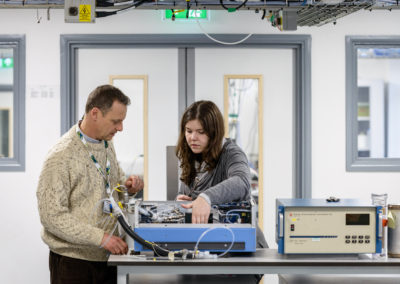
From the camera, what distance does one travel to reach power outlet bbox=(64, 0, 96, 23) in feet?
7.43

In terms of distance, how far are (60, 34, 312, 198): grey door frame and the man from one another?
1.43 meters

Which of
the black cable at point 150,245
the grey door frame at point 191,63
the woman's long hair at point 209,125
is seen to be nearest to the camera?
the black cable at point 150,245

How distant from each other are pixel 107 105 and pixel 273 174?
183 cm

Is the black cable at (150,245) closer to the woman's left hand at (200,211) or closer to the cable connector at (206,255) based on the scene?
the cable connector at (206,255)

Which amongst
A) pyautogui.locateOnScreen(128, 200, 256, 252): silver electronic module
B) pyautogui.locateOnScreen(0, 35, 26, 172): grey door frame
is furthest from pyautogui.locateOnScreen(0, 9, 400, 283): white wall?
pyautogui.locateOnScreen(128, 200, 256, 252): silver electronic module

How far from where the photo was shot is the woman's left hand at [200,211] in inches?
72.3

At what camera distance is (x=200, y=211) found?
6.02 feet

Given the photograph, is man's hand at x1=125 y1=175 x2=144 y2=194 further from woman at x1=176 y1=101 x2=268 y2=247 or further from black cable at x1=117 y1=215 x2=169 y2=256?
black cable at x1=117 y1=215 x2=169 y2=256

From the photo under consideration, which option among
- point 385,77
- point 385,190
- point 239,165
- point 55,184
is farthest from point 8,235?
point 385,77

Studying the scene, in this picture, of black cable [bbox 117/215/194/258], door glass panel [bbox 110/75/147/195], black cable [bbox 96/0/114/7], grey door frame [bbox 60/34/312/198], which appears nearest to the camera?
black cable [bbox 117/215/194/258]

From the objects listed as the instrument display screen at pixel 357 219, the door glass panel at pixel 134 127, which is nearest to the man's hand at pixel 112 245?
the instrument display screen at pixel 357 219

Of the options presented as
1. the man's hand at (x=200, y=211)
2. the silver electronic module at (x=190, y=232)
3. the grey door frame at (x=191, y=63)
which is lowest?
the silver electronic module at (x=190, y=232)

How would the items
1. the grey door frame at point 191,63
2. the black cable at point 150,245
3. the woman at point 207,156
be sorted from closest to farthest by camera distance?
the black cable at point 150,245 < the woman at point 207,156 < the grey door frame at point 191,63

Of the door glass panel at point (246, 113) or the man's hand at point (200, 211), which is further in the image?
the door glass panel at point (246, 113)
